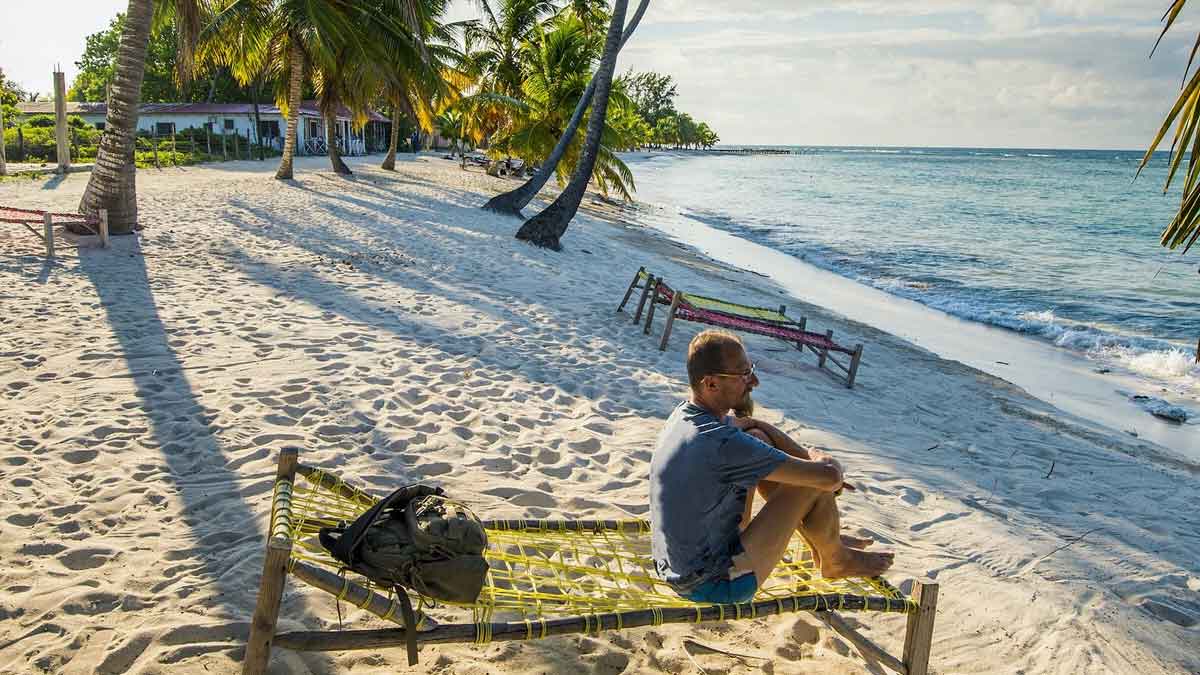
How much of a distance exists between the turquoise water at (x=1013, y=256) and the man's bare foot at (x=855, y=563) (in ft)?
15.9

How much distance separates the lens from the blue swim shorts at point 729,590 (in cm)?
266

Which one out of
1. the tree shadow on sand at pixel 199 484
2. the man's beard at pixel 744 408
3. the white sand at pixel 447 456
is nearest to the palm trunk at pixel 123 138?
the white sand at pixel 447 456

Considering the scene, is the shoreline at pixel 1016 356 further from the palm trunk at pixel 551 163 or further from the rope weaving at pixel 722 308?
the palm trunk at pixel 551 163

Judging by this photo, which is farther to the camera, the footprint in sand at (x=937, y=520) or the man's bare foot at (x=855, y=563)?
the footprint in sand at (x=937, y=520)

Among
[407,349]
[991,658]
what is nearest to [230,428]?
[407,349]

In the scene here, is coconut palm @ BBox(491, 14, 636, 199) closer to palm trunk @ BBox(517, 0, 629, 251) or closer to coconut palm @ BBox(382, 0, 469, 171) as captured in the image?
coconut palm @ BBox(382, 0, 469, 171)

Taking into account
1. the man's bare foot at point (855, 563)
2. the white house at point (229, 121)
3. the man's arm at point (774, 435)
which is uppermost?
the white house at point (229, 121)

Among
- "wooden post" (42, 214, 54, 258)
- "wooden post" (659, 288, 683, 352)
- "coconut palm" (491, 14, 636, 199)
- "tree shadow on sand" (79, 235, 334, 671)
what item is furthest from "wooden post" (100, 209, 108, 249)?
"coconut palm" (491, 14, 636, 199)

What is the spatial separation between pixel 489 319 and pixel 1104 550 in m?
5.53

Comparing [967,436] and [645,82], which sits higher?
[645,82]

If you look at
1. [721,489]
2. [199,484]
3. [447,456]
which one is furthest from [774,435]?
[199,484]

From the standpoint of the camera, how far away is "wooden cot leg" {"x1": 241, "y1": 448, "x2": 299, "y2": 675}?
6.98 feet

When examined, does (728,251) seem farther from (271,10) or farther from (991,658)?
(991,658)

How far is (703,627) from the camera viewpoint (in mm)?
3156
